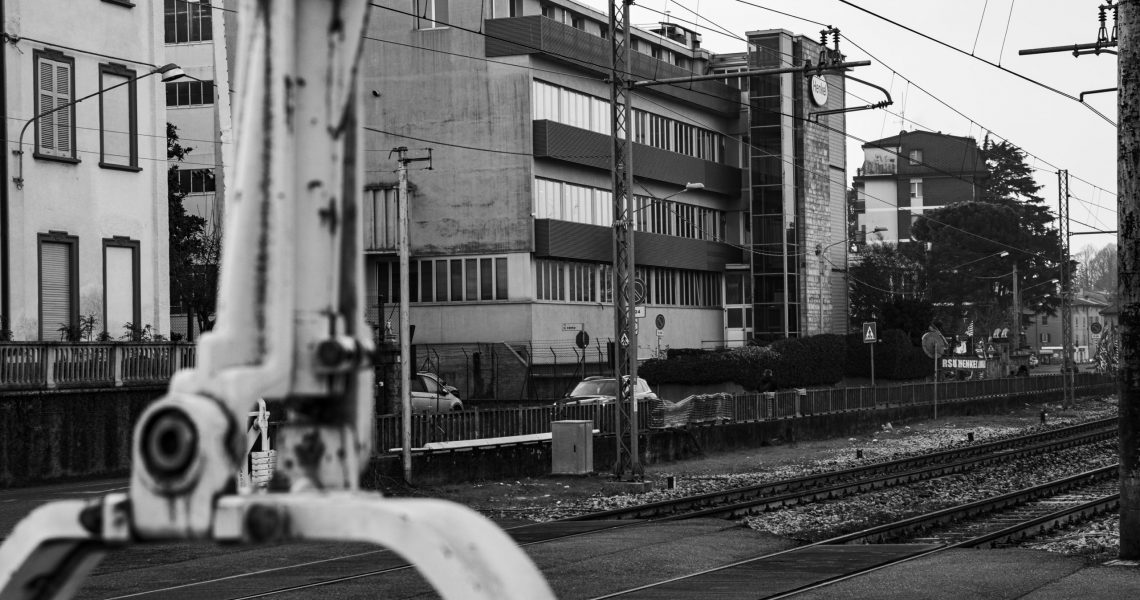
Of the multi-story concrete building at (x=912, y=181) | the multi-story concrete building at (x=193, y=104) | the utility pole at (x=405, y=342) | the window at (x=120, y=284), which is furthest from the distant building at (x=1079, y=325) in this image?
the utility pole at (x=405, y=342)

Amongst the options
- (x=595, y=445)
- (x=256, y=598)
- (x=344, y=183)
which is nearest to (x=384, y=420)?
(x=595, y=445)

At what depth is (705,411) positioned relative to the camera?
3644cm

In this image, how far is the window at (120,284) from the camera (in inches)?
1310

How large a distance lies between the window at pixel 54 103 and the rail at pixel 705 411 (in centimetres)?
1062

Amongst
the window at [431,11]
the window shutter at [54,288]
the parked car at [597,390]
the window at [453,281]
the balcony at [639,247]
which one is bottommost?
the parked car at [597,390]

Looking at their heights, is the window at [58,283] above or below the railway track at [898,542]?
above

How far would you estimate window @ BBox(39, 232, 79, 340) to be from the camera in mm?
31531

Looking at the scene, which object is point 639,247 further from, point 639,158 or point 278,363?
point 278,363

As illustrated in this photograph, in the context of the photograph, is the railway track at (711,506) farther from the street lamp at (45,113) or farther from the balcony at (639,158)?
the balcony at (639,158)

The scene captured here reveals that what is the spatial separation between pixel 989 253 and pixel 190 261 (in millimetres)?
63628

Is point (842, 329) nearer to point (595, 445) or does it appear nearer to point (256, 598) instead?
point (595, 445)

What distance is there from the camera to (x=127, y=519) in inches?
112

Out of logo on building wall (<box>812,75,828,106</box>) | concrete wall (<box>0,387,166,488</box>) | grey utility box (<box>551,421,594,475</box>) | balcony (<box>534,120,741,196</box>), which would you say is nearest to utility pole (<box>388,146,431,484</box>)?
grey utility box (<box>551,421,594,475</box>)

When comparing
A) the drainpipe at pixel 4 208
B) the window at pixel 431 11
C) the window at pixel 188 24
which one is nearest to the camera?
the drainpipe at pixel 4 208
